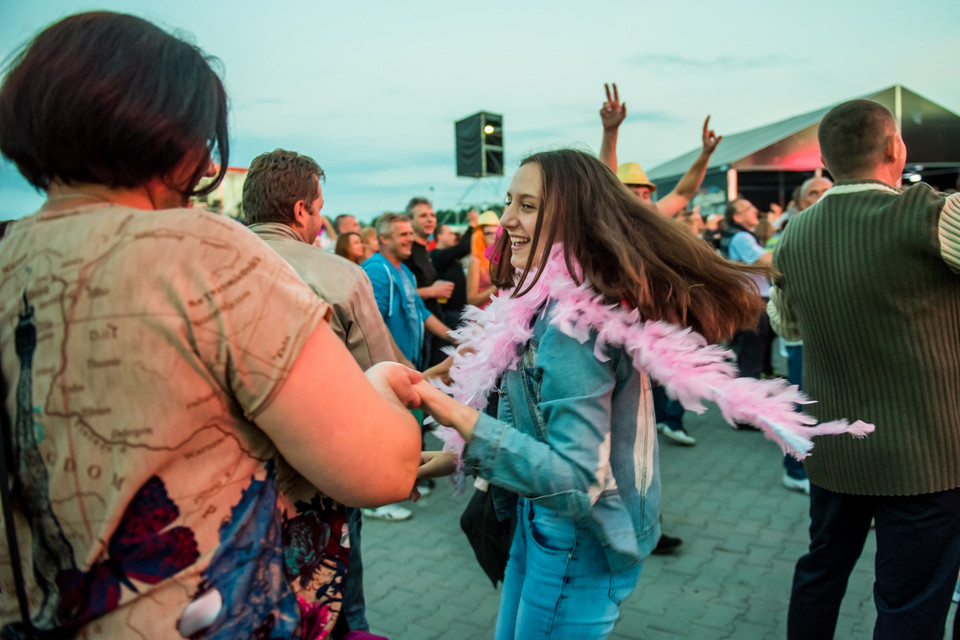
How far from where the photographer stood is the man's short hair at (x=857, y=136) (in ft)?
7.48

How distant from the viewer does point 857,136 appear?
7.53ft

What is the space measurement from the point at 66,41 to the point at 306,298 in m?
0.49

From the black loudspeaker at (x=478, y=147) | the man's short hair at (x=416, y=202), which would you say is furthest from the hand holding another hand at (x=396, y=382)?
the black loudspeaker at (x=478, y=147)

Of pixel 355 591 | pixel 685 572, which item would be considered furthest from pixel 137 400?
pixel 685 572

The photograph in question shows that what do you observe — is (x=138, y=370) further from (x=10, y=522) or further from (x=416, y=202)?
(x=416, y=202)

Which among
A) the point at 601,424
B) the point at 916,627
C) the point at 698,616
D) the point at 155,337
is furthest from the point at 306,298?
the point at 698,616

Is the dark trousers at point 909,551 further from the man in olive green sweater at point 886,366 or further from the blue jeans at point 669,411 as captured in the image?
the blue jeans at point 669,411

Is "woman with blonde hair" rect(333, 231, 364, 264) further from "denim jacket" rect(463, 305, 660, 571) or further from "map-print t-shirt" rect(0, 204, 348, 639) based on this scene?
"map-print t-shirt" rect(0, 204, 348, 639)

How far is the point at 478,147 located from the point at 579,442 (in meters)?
17.4

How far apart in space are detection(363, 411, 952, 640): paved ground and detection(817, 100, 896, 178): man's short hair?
2.10 m

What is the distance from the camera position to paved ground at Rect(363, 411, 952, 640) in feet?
10.3

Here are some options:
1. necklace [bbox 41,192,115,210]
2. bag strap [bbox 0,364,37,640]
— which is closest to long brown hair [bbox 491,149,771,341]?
necklace [bbox 41,192,115,210]

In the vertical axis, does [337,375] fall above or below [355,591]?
above

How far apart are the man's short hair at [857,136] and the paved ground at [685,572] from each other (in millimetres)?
2101
